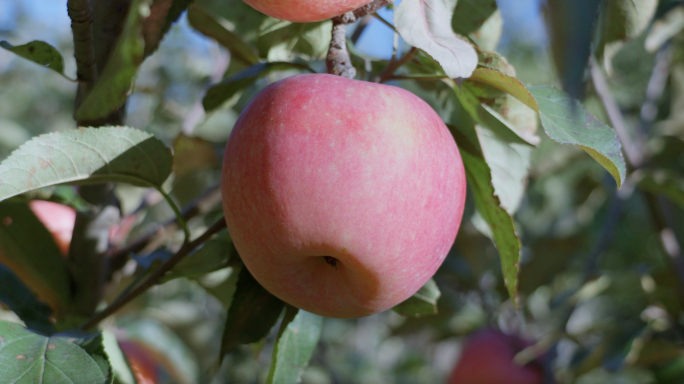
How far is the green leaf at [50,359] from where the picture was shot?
A: 415mm

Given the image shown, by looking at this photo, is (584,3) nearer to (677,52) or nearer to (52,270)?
(52,270)

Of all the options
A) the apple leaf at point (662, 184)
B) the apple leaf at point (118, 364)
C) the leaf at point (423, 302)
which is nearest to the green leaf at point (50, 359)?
the apple leaf at point (118, 364)

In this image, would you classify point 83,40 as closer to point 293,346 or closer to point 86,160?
point 86,160

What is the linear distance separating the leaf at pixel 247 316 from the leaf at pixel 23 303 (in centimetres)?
20

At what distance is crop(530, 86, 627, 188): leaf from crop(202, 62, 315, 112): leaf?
264 millimetres

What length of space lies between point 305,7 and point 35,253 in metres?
0.51

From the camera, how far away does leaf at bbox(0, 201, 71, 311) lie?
2.16 feet

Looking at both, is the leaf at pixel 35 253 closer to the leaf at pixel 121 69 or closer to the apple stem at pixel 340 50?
the leaf at pixel 121 69

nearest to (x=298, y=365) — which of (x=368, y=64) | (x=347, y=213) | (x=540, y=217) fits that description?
(x=347, y=213)

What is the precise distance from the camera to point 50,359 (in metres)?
0.43

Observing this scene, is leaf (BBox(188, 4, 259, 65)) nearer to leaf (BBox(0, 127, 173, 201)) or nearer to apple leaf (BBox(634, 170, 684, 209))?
leaf (BBox(0, 127, 173, 201))

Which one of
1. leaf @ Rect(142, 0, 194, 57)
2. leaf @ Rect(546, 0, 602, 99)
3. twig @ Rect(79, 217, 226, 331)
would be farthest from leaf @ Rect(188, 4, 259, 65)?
leaf @ Rect(546, 0, 602, 99)

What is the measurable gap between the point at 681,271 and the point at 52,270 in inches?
40.9

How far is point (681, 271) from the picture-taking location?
3.19 feet
